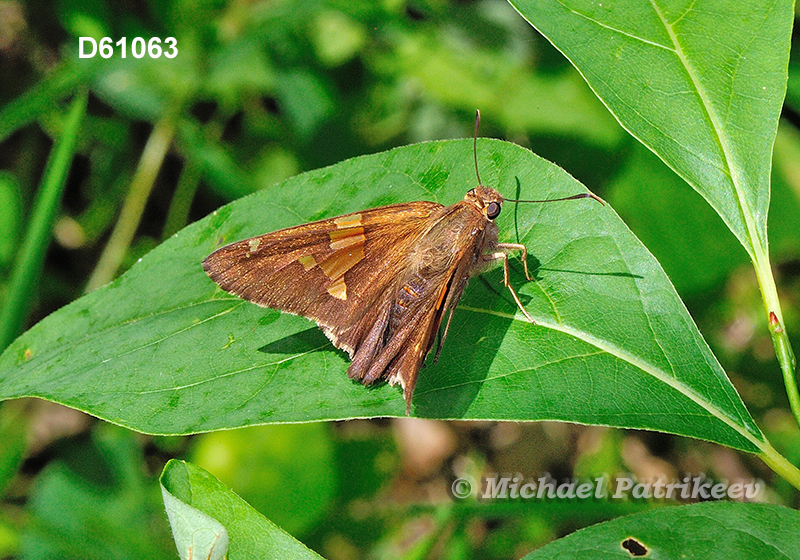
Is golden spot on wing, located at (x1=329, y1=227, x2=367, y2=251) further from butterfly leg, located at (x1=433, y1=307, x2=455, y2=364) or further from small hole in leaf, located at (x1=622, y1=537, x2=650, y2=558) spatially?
small hole in leaf, located at (x1=622, y1=537, x2=650, y2=558)

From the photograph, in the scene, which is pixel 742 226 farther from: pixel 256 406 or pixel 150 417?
pixel 150 417

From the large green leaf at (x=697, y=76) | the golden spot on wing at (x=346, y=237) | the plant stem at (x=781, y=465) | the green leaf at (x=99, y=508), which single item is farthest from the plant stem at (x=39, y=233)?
the plant stem at (x=781, y=465)

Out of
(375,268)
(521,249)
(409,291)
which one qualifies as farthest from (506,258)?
(375,268)

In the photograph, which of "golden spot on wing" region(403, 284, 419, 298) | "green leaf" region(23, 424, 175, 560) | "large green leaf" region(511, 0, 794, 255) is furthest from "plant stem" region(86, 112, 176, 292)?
"large green leaf" region(511, 0, 794, 255)

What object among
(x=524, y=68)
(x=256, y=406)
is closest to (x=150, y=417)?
(x=256, y=406)

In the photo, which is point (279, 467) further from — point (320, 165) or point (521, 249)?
point (521, 249)

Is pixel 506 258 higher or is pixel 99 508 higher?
pixel 506 258
